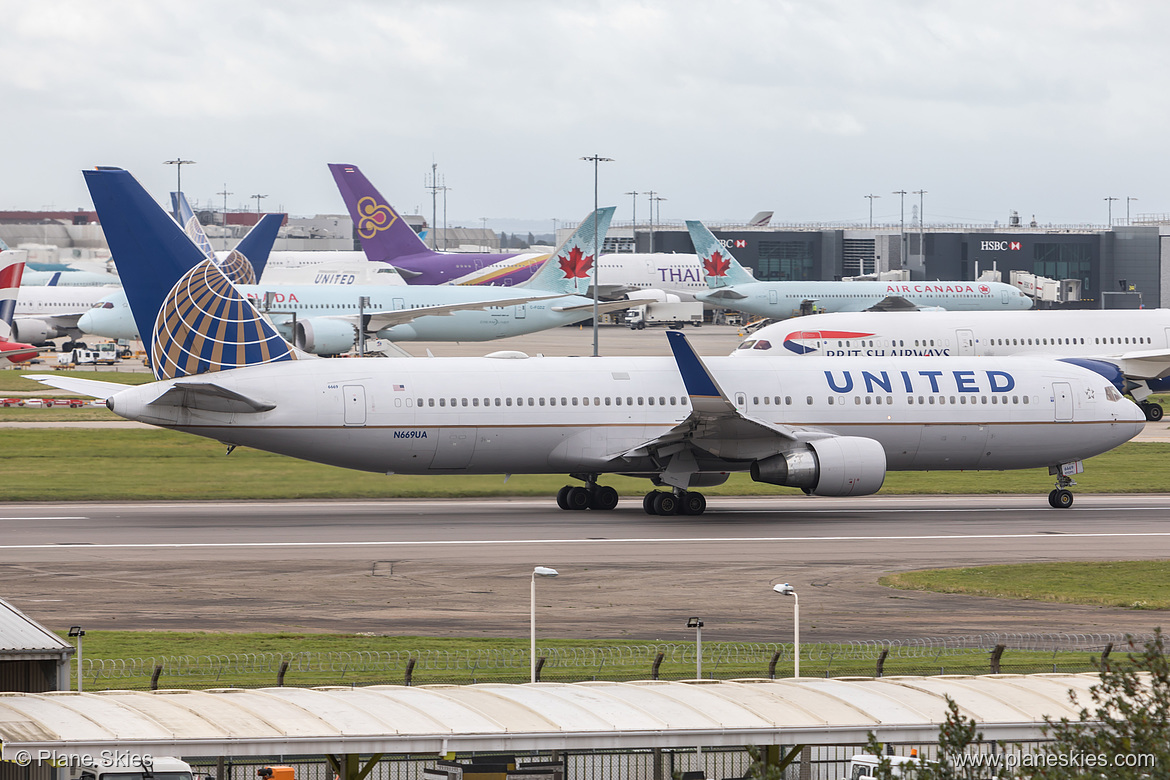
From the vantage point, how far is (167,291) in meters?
37.0

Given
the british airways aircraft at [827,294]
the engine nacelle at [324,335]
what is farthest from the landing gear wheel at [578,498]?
the british airways aircraft at [827,294]

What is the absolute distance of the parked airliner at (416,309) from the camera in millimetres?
79562

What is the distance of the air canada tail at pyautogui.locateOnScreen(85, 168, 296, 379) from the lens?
36625mm

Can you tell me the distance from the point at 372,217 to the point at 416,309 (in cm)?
1680

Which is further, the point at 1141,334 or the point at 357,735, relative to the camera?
the point at 1141,334

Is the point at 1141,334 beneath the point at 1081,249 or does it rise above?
beneath

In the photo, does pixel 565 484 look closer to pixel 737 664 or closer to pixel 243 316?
pixel 243 316

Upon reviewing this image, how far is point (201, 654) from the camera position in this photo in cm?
2302

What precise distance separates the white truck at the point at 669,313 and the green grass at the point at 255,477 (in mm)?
76774

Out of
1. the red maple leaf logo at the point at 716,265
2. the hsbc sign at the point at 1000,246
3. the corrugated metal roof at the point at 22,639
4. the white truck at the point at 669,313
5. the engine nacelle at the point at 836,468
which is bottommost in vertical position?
the corrugated metal roof at the point at 22,639

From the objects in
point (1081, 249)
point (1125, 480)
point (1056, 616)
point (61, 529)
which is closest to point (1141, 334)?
point (1125, 480)

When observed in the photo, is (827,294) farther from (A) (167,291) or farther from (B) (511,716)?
(B) (511,716)

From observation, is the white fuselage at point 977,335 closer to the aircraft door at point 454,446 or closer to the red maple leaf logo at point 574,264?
the red maple leaf logo at point 574,264

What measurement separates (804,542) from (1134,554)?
25.1ft
